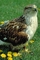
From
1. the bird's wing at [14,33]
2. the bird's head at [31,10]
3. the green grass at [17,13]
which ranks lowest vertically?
the green grass at [17,13]

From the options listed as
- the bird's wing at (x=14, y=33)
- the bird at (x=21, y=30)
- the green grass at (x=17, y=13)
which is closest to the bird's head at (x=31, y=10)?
the bird at (x=21, y=30)

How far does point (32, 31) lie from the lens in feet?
17.5

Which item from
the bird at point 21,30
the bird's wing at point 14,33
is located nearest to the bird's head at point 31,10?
the bird at point 21,30

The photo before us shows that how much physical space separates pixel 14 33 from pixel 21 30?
15 centimetres

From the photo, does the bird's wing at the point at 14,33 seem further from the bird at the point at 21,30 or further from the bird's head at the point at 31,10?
the bird's head at the point at 31,10

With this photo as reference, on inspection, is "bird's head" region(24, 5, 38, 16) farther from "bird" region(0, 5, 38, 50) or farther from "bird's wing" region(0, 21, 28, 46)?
"bird's wing" region(0, 21, 28, 46)

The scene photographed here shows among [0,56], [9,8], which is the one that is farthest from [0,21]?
[0,56]

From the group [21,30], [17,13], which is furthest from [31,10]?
[17,13]

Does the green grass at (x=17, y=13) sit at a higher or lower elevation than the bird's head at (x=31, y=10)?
lower

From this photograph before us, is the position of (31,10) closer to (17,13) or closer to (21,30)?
(21,30)

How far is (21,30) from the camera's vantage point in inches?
211

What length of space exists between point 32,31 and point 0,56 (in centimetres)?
82

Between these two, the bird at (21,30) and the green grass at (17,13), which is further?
the green grass at (17,13)

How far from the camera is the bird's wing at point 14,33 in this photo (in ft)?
17.3
